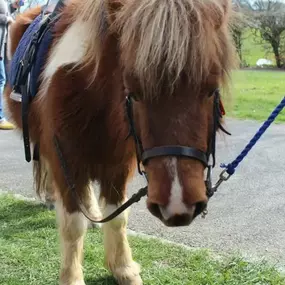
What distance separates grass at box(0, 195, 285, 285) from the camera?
3170 mm

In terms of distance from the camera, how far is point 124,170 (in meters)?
3.16

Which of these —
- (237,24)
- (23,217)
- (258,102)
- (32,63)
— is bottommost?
(258,102)

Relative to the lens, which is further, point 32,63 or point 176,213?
point 32,63

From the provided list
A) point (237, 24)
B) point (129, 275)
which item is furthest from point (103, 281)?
point (237, 24)

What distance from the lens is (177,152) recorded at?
6.37 feet

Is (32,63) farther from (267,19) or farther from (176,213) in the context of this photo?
(267,19)

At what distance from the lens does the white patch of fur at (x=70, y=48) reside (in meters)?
2.63

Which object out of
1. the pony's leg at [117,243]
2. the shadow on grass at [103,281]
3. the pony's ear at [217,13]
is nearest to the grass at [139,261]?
the shadow on grass at [103,281]

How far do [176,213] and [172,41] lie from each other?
693mm

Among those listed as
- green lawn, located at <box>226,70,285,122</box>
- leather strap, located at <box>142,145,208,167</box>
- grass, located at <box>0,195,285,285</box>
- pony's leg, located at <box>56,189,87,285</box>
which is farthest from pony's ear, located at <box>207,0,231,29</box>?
green lawn, located at <box>226,70,285,122</box>

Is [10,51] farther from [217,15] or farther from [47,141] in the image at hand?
[217,15]

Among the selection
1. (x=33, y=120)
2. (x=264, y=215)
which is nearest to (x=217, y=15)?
(x=33, y=120)

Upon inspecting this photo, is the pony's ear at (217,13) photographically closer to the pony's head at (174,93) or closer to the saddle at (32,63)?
the pony's head at (174,93)

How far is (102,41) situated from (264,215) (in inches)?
107
